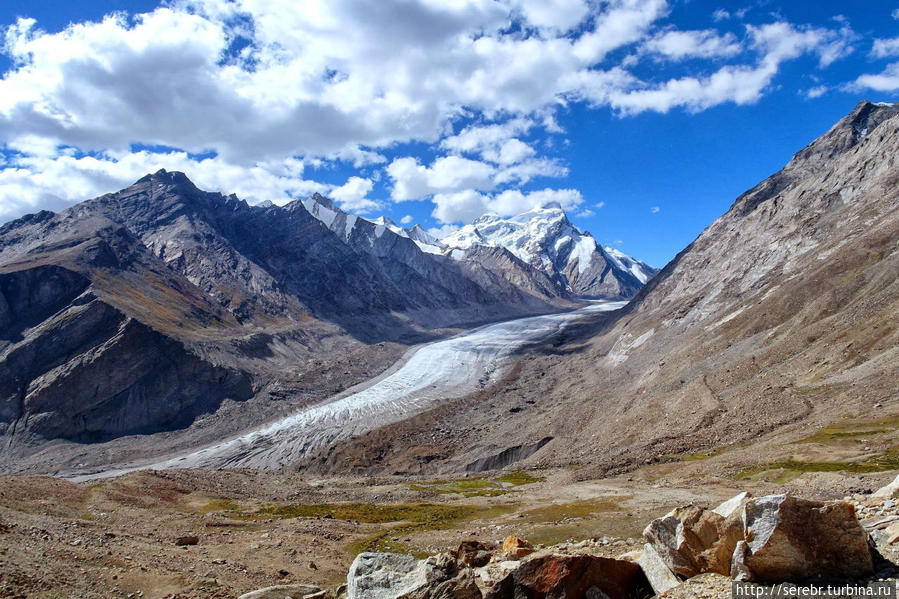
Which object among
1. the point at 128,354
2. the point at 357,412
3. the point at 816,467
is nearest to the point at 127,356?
the point at 128,354

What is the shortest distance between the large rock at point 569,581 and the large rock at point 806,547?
3448mm

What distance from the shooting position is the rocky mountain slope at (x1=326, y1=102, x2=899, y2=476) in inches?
2062

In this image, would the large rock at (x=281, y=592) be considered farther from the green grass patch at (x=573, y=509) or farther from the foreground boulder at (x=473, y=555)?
the green grass patch at (x=573, y=509)

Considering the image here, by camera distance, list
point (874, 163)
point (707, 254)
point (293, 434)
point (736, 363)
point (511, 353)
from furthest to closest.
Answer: point (511, 353)
point (707, 254)
point (874, 163)
point (293, 434)
point (736, 363)

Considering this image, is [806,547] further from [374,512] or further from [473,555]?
[374,512]

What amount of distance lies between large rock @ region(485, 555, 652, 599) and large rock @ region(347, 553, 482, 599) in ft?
3.00

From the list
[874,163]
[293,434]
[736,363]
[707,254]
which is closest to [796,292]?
[736,363]

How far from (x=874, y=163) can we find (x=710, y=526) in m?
128

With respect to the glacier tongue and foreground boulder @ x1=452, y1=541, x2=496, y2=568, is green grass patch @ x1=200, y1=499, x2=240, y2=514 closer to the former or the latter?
the glacier tongue

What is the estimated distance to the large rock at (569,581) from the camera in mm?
14914

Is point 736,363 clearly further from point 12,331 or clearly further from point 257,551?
point 12,331

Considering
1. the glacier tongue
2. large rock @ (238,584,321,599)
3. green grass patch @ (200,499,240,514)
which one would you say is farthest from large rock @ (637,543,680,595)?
the glacier tongue

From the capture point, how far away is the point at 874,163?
10962cm

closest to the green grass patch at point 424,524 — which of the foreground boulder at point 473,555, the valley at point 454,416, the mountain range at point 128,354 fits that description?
the valley at point 454,416
